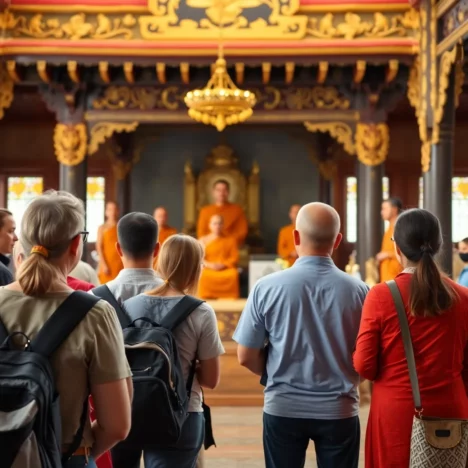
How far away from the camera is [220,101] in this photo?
8.62 metres

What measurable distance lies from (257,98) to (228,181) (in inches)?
128

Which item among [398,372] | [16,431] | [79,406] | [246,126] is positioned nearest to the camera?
[16,431]

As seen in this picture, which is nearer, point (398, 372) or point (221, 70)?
point (398, 372)

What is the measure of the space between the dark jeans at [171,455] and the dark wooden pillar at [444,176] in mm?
6098

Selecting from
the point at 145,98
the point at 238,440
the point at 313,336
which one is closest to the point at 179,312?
the point at 313,336

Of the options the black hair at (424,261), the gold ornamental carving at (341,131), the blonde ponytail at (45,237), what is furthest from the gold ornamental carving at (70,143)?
the blonde ponytail at (45,237)

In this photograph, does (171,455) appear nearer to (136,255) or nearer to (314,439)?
(314,439)

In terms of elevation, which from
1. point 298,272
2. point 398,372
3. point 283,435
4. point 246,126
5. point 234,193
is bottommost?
point 283,435

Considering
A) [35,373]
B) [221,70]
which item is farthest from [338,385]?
[221,70]

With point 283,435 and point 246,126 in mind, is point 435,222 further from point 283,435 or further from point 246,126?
point 246,126

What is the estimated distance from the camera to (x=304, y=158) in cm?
1370

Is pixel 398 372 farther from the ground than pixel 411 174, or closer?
closer

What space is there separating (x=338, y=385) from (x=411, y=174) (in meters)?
10.9

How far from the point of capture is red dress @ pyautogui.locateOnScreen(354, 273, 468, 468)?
3.02m
